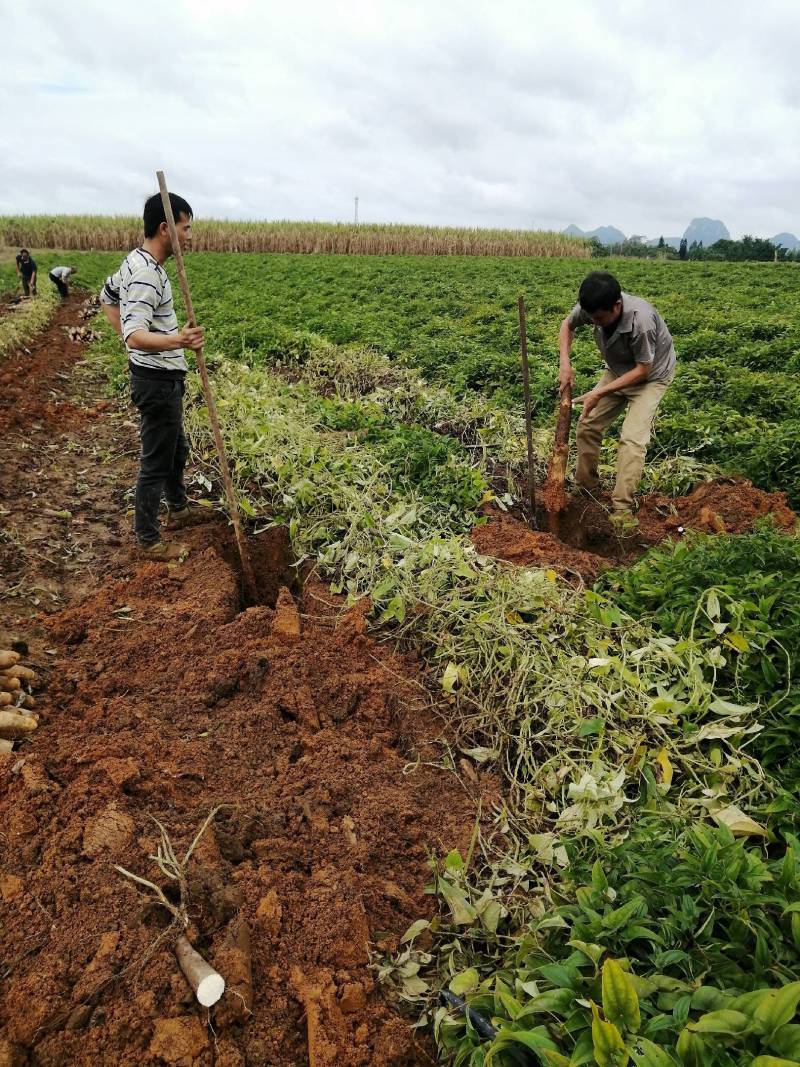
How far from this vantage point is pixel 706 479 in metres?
5.59

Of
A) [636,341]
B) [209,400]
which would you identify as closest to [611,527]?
[636,341]

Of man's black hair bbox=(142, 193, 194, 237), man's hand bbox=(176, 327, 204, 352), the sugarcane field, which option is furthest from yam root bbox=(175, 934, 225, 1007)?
man's black hair bbox=(142, 193, 194, 237)

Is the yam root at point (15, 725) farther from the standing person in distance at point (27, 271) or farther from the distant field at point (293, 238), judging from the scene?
the distant field at point (293, 238)

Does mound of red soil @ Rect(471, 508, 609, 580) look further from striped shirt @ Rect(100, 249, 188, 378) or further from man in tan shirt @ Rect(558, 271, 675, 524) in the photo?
striped shirt @ Rect(100, 249, 188, 378)

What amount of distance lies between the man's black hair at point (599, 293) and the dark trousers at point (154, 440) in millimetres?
2788

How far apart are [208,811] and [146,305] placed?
288cm

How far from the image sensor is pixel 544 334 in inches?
408

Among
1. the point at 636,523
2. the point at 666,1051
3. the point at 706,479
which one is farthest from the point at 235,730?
the point at 706,479

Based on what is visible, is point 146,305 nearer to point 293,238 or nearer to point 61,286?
point 61,286

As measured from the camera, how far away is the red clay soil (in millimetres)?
4113

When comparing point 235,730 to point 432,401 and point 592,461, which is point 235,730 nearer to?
point 592,461

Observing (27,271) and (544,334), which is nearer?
(544,334)

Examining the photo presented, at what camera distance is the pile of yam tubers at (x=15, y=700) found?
8.84ft

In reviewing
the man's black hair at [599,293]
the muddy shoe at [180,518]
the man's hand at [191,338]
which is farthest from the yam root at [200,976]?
the man's black hair at [599,293]
